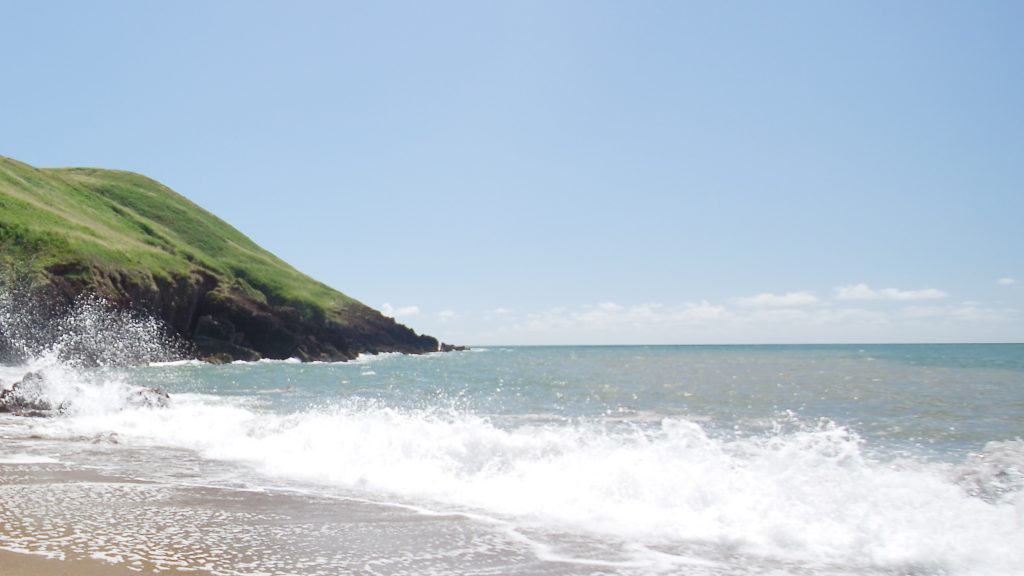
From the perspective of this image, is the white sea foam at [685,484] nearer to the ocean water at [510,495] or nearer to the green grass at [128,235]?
the ocean water at [510,495]

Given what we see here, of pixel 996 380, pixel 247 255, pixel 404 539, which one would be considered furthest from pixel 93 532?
Answer: pixel 247 255

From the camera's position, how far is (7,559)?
7109mm

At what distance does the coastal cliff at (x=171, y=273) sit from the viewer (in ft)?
217

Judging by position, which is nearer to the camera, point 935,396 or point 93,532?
point 93,532

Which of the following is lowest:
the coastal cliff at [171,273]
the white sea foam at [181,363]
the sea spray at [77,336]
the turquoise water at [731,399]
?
the turquoise water at [731,399]

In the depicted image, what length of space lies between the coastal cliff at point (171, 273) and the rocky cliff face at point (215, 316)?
126mm

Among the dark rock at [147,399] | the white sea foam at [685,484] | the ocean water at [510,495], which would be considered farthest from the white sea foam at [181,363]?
the white sea foam at [685,484]

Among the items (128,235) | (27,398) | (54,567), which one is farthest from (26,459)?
(128,235)

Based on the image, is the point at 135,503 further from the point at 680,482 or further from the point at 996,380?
the point at 996,380

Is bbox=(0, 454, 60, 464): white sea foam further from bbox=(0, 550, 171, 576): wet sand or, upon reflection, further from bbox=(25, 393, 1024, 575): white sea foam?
bbox=(0, 550, 171, 576): wet sand

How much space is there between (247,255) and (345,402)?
109778 millimetres

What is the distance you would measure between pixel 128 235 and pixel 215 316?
93.5 feet

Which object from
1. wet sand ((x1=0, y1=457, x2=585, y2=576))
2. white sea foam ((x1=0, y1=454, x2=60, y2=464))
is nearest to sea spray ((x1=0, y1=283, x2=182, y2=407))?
white sea foam ((x1=0, y1=454, x2=60, y2=464))

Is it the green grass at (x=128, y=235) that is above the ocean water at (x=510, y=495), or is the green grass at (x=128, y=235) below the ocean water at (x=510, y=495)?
Answer: above
